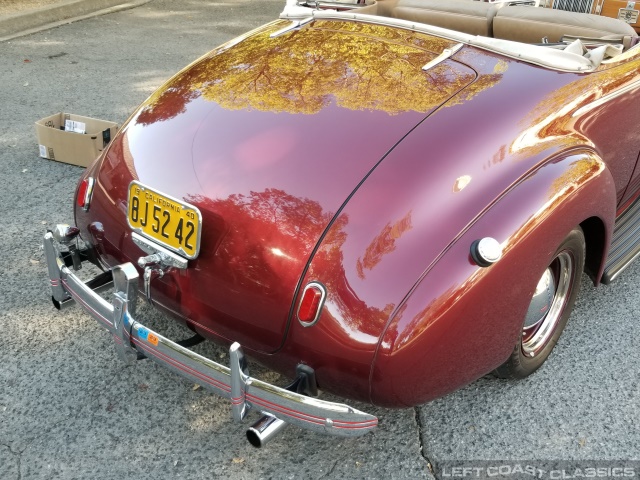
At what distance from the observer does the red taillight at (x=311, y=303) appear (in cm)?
195

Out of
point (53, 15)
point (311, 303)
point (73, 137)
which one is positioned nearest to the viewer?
point (311, 303)

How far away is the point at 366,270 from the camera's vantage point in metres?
1.96

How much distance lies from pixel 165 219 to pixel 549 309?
5.18 ft

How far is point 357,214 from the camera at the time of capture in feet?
6.71

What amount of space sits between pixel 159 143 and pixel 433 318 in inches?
48.5

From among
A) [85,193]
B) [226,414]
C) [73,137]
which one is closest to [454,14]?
[85,193]

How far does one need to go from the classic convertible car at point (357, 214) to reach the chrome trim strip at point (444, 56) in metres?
0.01

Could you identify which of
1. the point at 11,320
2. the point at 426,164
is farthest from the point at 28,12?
the point at 426,164

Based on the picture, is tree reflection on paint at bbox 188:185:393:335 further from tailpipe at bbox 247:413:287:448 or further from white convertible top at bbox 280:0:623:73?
white convertible top at bbox 280:0:623:73

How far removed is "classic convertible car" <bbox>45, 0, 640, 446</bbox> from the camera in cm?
195

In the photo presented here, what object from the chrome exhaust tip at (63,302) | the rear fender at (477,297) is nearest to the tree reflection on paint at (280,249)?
the rear fender at (477,297)

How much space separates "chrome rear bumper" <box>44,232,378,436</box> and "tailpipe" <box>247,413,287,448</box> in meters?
0.03

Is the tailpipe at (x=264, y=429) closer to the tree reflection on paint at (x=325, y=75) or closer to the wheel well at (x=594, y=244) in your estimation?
the tree reflection on paint at (x=325, y=75)

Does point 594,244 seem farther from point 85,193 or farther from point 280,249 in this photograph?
point 85,193
